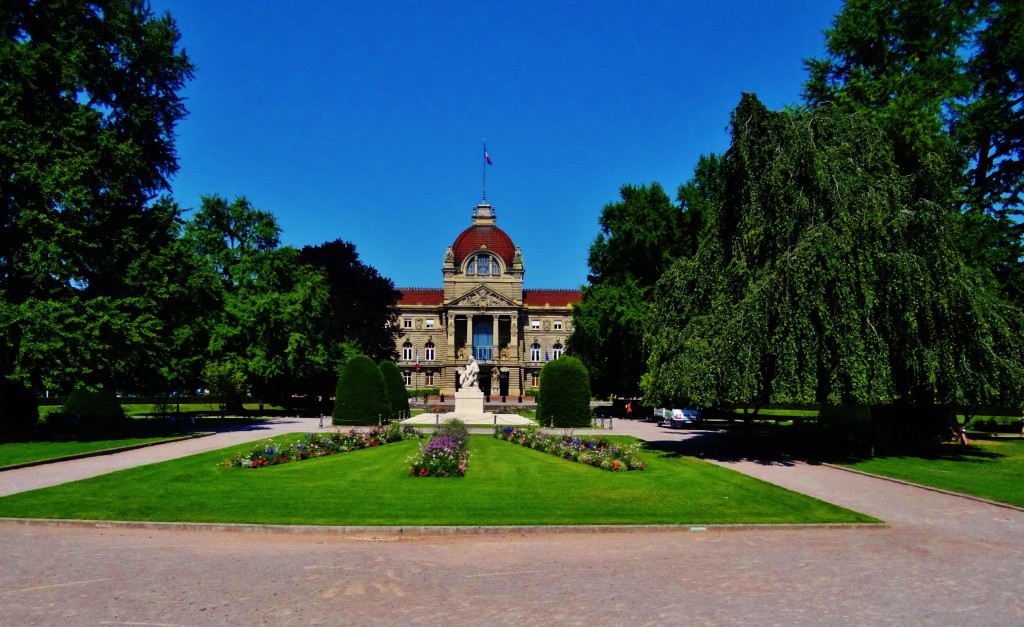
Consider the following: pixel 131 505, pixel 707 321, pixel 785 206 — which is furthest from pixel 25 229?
pixel 785 206

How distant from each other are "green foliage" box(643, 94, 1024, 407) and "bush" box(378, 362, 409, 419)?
2180 centimetres

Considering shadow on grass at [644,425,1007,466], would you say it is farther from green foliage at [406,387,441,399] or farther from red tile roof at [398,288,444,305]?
red tile roof at [398,288,444,305]

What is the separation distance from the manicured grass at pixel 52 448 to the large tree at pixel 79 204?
214 centimetres

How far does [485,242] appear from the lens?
9062 cm

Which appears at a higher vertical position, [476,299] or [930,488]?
[476,299]

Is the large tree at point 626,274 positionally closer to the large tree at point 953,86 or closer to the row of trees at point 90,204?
the large tree at point 953,86

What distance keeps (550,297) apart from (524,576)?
291ft

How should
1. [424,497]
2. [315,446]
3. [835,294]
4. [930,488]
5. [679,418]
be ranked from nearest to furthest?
1. [424,497]
2. [930,488]
3. [835,294]
4. [315,446]
5. [679,418]

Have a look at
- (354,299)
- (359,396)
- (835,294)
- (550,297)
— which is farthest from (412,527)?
(550,297)

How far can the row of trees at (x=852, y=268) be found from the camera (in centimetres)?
1916

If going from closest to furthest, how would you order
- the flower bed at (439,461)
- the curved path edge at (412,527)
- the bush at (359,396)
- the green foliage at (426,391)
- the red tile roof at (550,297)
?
the curved path edge at (412,527) → the flower bed at (439,461) → the bush at (359,396) → the green foliage at (426,391) → the red tile roof at (550,297)

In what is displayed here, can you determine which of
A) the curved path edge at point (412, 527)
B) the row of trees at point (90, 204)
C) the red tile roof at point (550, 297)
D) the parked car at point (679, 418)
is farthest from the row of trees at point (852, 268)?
the red tile roof at point (550, 297)

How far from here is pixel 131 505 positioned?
41.7 feet

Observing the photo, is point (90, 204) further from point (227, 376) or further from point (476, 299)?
point (476, 299)
